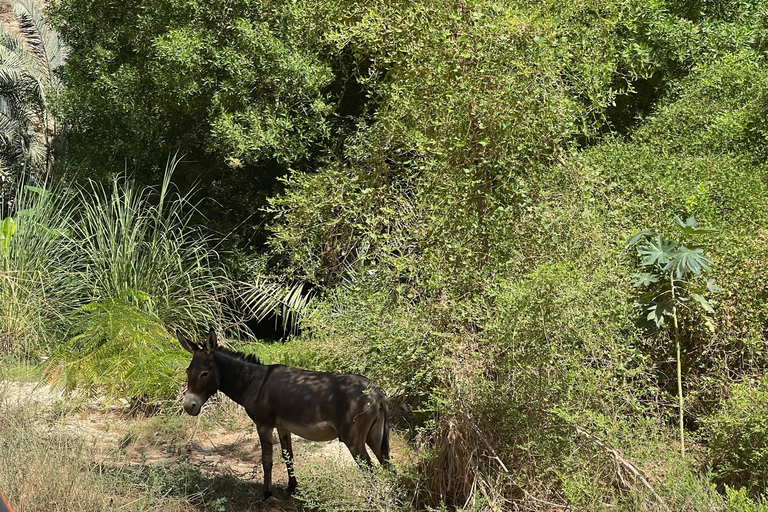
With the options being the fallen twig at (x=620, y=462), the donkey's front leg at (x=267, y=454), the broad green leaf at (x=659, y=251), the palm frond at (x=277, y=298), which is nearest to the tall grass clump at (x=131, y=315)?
the palm frond at (x=277, y=298)

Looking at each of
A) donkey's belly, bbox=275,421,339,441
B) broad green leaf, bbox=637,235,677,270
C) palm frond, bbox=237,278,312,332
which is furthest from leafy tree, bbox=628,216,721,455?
palm frond, bbox=237,278,312,332

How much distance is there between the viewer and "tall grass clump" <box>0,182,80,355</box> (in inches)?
377

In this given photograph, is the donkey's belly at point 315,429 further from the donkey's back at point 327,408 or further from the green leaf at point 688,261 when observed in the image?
the green leaf at point 688,261

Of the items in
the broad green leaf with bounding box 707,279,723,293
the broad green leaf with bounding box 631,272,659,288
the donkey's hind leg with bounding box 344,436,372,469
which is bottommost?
the donkey's hind leg with bounding box 344,436,372,469

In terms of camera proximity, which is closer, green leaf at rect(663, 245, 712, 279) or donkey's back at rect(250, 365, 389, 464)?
green leaf at rect(663, 245, 712, 279)

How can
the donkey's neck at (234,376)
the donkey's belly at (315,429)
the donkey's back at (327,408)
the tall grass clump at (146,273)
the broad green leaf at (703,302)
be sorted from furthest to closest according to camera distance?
the tall grass clump at (146,273)
the donkey's neck at (234,376)
the donkey's belly at (315,429)
the donkey's back at (327,408)
the broad green leaf at (703,302)

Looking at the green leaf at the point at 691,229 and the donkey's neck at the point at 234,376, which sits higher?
the green leaf at the point at 691,229

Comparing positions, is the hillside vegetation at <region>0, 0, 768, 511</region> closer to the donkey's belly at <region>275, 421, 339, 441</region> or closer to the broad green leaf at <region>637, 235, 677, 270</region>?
the broad green leaf at <region>637, 235, 677, 270</region>

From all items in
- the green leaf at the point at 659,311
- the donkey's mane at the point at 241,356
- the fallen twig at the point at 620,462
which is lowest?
the donkey's mane at the point at 241,356

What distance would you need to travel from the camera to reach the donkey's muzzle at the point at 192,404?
6293 millimetres

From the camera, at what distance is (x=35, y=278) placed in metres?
10.1

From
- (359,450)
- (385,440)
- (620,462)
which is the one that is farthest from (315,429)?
(620,462)

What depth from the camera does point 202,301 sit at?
10664 millimetres

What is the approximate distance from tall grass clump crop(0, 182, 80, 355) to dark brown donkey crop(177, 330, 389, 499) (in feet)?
13.1
